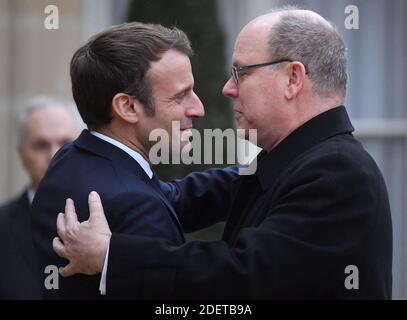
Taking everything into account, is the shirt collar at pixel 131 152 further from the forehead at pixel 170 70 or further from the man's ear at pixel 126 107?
the forehead at pixel 170 70

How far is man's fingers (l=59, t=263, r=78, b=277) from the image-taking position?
3012 millimetres

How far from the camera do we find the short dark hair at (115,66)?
317 cm

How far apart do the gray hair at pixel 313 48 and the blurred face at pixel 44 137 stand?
205cm

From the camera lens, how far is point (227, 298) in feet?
9.67

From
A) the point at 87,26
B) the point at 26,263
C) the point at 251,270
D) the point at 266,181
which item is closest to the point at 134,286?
the point at 251,270

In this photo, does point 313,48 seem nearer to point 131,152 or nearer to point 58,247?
point 131,152

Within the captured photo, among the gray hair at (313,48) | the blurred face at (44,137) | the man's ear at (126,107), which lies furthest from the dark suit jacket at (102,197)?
the blurred face at (44,137)

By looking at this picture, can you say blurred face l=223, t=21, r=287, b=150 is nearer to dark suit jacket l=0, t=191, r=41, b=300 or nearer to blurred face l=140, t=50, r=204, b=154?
blurred face l=140, t=50, r=204, b=154

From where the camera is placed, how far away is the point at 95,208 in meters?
2.99

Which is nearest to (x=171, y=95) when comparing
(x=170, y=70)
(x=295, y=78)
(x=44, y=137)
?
(x=170, y=70)

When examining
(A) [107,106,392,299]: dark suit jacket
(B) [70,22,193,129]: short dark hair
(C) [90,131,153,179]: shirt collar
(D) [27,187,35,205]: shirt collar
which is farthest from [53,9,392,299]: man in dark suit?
(D) [27,187,35,205]: shirt collar

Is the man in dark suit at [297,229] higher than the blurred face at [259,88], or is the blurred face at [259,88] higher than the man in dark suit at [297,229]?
the blurred face at [259,88]
